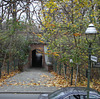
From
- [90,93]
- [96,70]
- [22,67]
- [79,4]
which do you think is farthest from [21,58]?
[90,93]

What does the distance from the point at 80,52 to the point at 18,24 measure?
772 cm

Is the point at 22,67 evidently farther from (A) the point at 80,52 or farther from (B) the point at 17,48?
(A) the point at 80,52

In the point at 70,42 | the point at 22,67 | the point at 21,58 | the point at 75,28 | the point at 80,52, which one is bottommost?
the point at 22,67

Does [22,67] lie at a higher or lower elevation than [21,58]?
lower

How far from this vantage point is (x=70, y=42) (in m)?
12.0

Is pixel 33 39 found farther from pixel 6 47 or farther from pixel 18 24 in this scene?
pixel 18 24

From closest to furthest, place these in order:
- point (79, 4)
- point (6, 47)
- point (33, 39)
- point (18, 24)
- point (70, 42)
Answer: point (79, 4)
point (70, 42)
point (18, 24)
point (6, 47)
point (33, 39)

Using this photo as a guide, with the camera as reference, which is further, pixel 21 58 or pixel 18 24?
pixel 21 58

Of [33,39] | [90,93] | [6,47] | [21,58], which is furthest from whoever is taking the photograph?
[33,39]

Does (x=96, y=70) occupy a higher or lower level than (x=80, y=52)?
lower

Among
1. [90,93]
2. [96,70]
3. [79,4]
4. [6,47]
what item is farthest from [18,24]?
[90,93]

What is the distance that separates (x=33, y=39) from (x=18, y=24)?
32.5 ft

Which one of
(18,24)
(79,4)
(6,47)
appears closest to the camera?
(79,4)

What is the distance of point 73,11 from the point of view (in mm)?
10531
